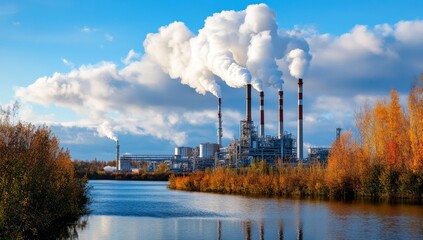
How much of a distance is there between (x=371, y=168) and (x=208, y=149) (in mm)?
63630

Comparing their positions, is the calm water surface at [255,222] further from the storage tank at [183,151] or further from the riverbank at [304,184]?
the storage tank at [183,151]

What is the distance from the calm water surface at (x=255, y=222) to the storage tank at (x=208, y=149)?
71.3m

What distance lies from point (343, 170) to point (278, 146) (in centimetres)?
3177

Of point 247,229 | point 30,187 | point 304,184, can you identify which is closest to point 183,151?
point 304,184

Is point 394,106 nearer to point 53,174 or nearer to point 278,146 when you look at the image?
point 278,146

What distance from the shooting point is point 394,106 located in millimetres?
62188

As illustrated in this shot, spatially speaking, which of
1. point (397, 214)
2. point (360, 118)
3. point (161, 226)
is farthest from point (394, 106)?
point (161, 226)

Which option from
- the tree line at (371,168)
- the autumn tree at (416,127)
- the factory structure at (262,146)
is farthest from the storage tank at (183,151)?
the autumn tree at (416,127)

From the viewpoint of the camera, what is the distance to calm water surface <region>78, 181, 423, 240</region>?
29.4 m

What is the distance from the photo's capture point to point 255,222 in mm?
35156

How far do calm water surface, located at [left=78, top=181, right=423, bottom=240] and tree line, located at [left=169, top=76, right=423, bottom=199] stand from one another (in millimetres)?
10909

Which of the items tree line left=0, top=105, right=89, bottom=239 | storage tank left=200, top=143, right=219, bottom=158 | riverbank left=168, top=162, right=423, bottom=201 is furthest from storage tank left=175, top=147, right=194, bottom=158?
tree line left=0, top=105, right=89, bottom=239

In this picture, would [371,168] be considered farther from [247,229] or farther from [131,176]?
[131,176]

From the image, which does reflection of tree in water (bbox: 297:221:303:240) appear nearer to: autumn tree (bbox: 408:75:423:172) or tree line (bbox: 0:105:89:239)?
tree line (bbox: 0:105:89:239)
